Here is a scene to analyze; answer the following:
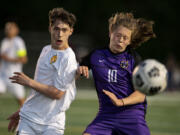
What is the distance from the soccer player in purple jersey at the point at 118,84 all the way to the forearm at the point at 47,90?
35 cm

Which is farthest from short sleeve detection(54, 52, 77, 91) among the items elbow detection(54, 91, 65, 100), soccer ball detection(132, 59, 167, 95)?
soccer ball detection(132, 59, 167, 95)

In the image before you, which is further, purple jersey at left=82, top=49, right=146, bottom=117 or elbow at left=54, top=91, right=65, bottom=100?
purple jersey at left=82, top=49, right=146, bottom=117

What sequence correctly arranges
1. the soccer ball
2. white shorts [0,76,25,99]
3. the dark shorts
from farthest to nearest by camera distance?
white shorts [0,76,25,99] → the dark shorts → the soccer ball

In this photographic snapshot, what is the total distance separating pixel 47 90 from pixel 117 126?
0.92 m

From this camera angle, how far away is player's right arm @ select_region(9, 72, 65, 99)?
5.23 m

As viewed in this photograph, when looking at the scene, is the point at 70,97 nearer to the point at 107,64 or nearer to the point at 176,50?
the point at 107,64

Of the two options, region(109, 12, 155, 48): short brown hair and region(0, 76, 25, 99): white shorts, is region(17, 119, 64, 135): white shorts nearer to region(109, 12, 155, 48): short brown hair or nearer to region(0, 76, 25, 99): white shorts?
region(109, 12, 155, 48): short brown hair

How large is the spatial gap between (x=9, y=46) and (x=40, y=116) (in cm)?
698

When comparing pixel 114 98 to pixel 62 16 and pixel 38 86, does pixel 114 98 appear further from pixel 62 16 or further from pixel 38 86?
pixel 62 16

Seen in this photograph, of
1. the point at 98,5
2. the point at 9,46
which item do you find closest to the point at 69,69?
the point at 9,46

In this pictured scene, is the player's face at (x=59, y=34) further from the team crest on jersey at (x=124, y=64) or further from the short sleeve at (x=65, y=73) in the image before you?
the team crest on jersey at (x=124, y=64)

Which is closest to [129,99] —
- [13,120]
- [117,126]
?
[117,126]

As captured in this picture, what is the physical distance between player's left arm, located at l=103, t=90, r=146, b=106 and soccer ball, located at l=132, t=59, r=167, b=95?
28 centimetres

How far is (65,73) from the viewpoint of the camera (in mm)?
5461
